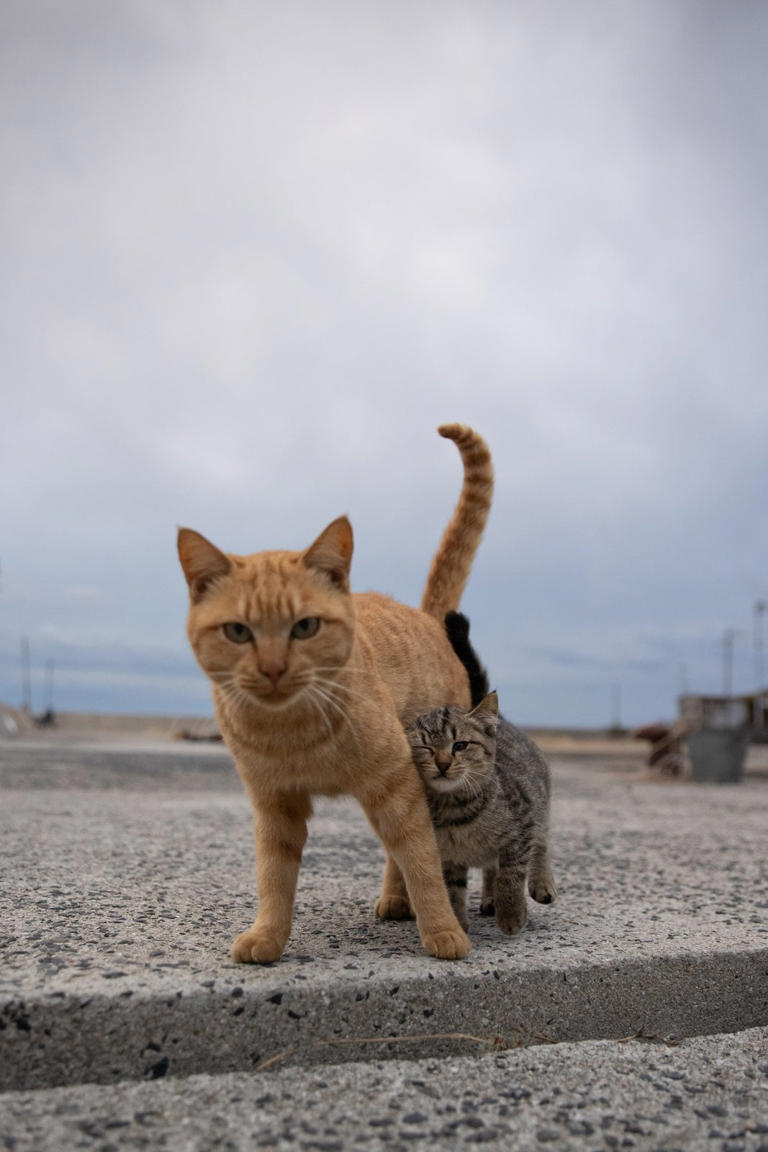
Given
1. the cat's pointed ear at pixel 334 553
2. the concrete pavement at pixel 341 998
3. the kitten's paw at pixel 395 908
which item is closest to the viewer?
the concrete pavement at pixel 341 998

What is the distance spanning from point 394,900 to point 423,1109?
105 centimetres

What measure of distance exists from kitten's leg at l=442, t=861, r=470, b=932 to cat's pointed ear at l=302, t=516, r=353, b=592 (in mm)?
955

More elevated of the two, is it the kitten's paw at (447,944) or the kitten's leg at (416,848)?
the kitten's leg at (416,848)

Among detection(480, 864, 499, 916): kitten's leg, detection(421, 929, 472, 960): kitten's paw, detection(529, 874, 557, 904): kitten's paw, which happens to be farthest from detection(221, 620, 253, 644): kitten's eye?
detection(529, 874, 557, 904): kitten's paw

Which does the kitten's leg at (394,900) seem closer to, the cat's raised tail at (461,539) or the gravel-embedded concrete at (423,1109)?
the gravel-embedded concrete at (423,1109)

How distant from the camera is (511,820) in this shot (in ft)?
8.63

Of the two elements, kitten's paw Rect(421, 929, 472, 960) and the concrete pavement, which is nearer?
the concrete pavement

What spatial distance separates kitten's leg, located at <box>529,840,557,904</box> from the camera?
9.91ft

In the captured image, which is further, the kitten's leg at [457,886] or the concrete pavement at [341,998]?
the kitten's leg at [457,886]

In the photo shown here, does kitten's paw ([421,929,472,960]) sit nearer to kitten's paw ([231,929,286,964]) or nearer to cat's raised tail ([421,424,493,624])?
kitten's paw ([231,929,286,964])

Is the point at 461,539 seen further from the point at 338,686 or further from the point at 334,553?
the point at 338,686

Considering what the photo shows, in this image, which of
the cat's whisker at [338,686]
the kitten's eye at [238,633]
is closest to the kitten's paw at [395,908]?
the cat's whisker at [338,686]

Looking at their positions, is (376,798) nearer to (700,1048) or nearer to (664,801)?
(700,1048)

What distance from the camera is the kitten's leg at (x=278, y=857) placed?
2316mm
